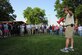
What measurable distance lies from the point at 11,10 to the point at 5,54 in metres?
79.2

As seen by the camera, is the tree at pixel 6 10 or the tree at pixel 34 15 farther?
the tree at pixel 34 15

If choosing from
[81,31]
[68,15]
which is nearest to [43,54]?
[68,15]

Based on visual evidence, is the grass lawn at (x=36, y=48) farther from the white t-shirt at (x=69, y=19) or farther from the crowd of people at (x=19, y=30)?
the crowd of people at (x=19, y=30)

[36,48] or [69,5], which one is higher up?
[69,5]

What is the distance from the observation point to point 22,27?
35.2 metres

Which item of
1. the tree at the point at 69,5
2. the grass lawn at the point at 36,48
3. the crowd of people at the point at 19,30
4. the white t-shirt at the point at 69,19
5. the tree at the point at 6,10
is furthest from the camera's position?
the tree at the point at 6,10

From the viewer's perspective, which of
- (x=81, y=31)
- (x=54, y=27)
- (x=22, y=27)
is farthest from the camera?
(x=54, y=27)

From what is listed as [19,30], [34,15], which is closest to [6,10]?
[34,15]

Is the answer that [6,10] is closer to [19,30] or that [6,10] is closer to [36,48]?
[19,30]

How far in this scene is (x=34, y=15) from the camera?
443 feet

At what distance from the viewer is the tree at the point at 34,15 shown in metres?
132

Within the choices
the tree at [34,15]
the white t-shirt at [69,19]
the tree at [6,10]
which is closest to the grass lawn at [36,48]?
the white t-shirt at [69,19]

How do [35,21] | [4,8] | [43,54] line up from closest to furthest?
[43,54] → [4,8] → [35,21]

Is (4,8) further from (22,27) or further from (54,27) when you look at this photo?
(22,27)
